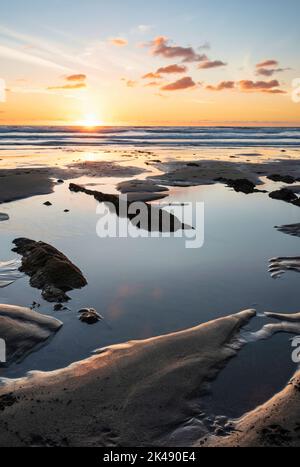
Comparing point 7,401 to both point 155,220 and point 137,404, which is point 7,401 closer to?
point 137,404

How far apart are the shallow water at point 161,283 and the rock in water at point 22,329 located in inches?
7.6

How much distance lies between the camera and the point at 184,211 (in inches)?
708

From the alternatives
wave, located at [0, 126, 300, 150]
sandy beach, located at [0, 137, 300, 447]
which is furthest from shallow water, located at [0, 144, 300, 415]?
wave, located at [0, 126, 300, 150]

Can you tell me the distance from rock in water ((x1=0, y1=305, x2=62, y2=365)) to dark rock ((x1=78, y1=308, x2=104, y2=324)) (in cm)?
46

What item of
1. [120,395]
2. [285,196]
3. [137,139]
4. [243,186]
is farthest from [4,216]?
[137,139]

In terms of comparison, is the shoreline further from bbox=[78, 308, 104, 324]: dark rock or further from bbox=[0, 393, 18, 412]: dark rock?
bbox=[78, 308, 104, 324]: dark rock

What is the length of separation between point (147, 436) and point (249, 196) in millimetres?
18398

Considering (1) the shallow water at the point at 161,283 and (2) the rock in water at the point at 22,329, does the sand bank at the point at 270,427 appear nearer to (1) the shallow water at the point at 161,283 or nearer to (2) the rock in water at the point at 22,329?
(1) the shallow water at the point at 161,283

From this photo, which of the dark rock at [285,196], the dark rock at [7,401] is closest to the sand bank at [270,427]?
the dark rock at [7,401]

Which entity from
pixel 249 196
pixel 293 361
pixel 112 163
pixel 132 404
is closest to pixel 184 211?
pixel 249 196

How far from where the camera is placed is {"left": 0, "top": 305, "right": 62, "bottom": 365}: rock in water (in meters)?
7.14

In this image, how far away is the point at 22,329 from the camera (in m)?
7.69
